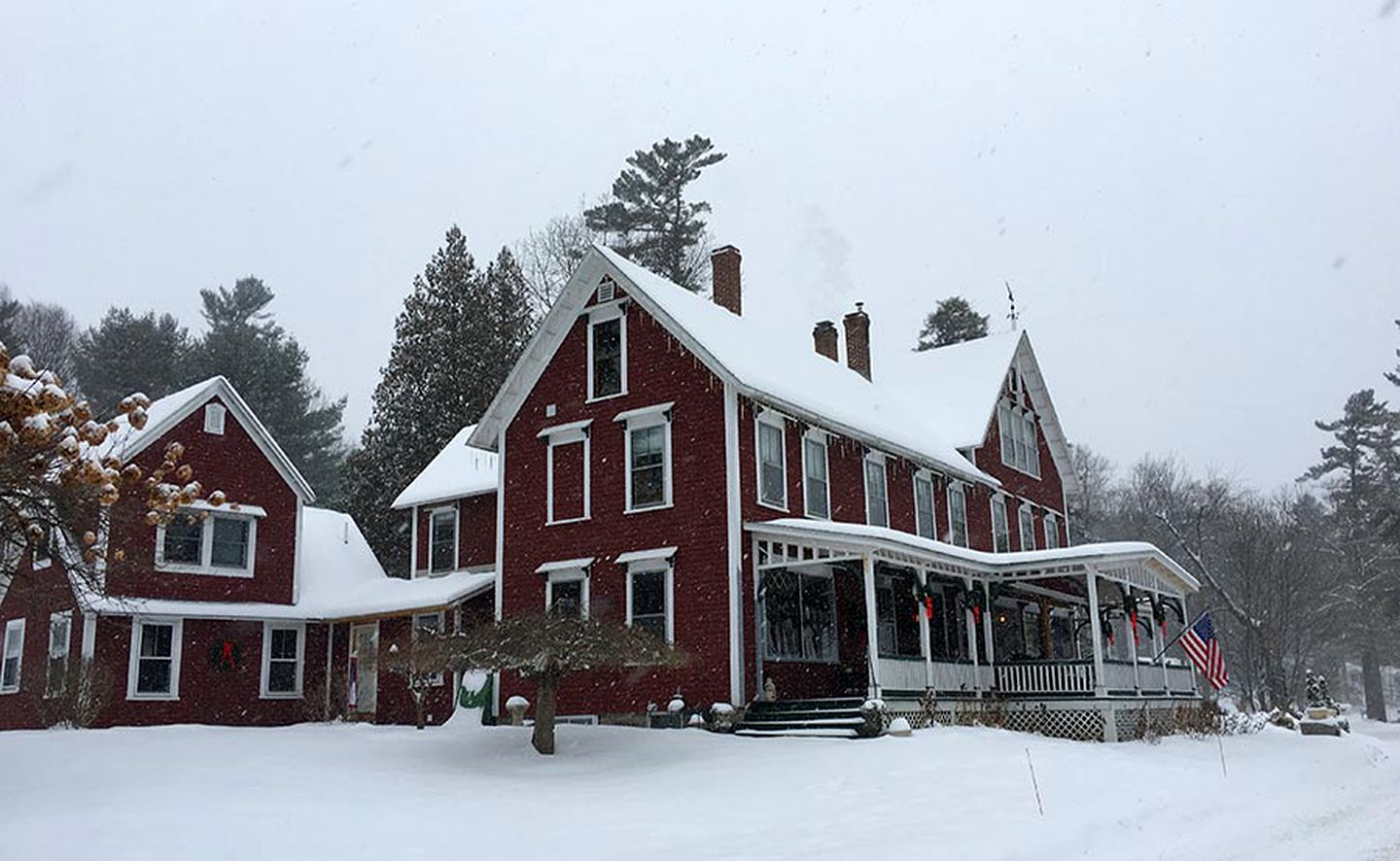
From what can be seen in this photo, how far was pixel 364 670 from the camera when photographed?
27.8 metres

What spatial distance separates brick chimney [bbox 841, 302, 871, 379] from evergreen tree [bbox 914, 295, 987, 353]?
2296 centimetres

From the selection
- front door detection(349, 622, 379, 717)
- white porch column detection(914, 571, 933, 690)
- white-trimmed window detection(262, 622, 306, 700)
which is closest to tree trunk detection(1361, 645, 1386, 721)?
white porch column detection(914, 571, 933, 690)

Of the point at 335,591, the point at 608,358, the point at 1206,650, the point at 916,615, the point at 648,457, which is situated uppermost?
the point at 608,358

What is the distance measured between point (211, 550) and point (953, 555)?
16.1 m

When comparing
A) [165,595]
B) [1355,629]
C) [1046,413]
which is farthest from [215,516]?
[1355,629]

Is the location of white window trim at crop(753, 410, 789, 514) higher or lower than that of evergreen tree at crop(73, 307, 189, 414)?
lower

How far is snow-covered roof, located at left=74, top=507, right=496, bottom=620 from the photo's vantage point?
84.0 ft

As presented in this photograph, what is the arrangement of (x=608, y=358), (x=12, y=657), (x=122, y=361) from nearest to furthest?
1. (x=608, y=358)
2. (x=12, y=657)
3. (x=122, y=361)

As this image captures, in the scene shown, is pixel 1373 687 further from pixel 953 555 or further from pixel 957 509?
pixel 953 555

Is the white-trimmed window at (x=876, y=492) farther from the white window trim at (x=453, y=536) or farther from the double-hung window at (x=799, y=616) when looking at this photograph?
the white window trim at (x=453, y=536)

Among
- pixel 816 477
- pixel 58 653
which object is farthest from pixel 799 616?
pixel 58 653

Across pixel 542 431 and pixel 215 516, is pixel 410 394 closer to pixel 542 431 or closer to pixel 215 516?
pixel 215 516

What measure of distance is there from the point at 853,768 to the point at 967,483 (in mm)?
16574

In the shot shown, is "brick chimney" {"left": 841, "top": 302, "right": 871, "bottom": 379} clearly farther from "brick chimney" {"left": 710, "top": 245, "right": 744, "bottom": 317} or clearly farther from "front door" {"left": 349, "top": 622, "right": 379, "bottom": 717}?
"front door" {"left": 349, "top": 622, "right": 379, "bottom": 717}
